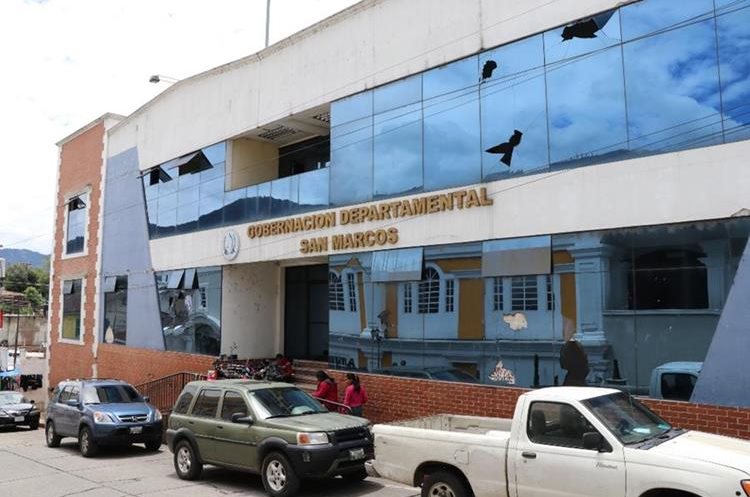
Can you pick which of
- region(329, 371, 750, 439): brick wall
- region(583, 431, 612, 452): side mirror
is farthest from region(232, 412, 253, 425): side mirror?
region(583, 431, 612, 452): side mirror

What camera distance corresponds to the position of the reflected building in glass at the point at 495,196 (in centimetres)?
951

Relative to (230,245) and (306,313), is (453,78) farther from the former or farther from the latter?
(306,313)

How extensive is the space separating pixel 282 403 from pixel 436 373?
3.64 m

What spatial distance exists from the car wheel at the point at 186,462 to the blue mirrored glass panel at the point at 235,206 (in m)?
8.67

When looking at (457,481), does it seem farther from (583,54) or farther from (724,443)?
(583,54)

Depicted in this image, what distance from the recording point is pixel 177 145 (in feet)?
71.2

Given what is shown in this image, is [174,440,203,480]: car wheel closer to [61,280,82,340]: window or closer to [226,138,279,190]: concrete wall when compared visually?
[226,138,279,190]: concrete wall

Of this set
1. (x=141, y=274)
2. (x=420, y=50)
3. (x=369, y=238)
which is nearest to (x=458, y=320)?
(x=369, y=238)

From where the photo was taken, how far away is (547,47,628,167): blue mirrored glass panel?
34.5 feet

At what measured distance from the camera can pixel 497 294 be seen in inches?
464

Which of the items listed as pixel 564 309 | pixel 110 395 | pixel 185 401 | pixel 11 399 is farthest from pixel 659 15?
pixel 11 399

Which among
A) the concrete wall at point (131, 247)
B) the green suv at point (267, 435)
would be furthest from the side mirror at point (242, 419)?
the concrete wall at point (131, 247)

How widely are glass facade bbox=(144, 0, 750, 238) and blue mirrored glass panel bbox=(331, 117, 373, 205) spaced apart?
0.09ft

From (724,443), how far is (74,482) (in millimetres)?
9962
